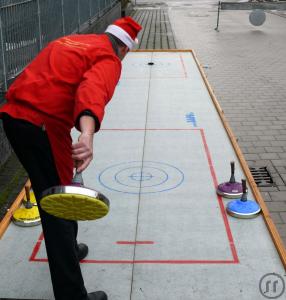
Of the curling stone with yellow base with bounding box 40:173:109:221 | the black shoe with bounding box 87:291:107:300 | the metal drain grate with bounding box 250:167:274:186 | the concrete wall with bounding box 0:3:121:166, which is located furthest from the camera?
the concrete wall with bounding box 0:3:121:166

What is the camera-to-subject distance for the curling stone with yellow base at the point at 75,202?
8.38 ft

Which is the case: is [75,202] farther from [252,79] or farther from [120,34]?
[252,79]

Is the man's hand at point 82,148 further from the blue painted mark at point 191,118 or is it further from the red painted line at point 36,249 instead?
the blue painted mark at point 191,118

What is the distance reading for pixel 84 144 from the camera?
8.04 ft

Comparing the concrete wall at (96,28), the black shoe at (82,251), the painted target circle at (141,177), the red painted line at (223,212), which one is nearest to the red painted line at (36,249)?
the black shoe at (82,251)

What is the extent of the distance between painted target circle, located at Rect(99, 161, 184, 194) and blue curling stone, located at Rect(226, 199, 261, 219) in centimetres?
87

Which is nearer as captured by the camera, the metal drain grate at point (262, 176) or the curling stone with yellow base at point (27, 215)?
the curling stone with yellow base at point (27, 215)

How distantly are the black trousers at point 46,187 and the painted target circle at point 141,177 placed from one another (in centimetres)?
216

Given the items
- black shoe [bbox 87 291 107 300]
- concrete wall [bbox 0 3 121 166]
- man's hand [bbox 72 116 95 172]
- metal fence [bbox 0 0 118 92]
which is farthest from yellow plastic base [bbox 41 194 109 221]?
metal fence [bbox 0 0 118 92]

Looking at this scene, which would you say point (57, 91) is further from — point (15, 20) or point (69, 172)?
point (15, 20)

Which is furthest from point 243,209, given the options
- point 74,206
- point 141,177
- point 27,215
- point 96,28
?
point 96,28

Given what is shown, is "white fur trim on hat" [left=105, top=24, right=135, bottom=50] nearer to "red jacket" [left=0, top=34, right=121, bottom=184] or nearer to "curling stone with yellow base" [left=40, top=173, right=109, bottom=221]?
"red jacket" [left=0, top=34, right=121, bottom=184]

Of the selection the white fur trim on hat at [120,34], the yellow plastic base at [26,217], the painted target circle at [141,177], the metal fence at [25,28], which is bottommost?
the painted target circle at [141,177]

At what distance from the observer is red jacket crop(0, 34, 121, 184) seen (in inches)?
110
